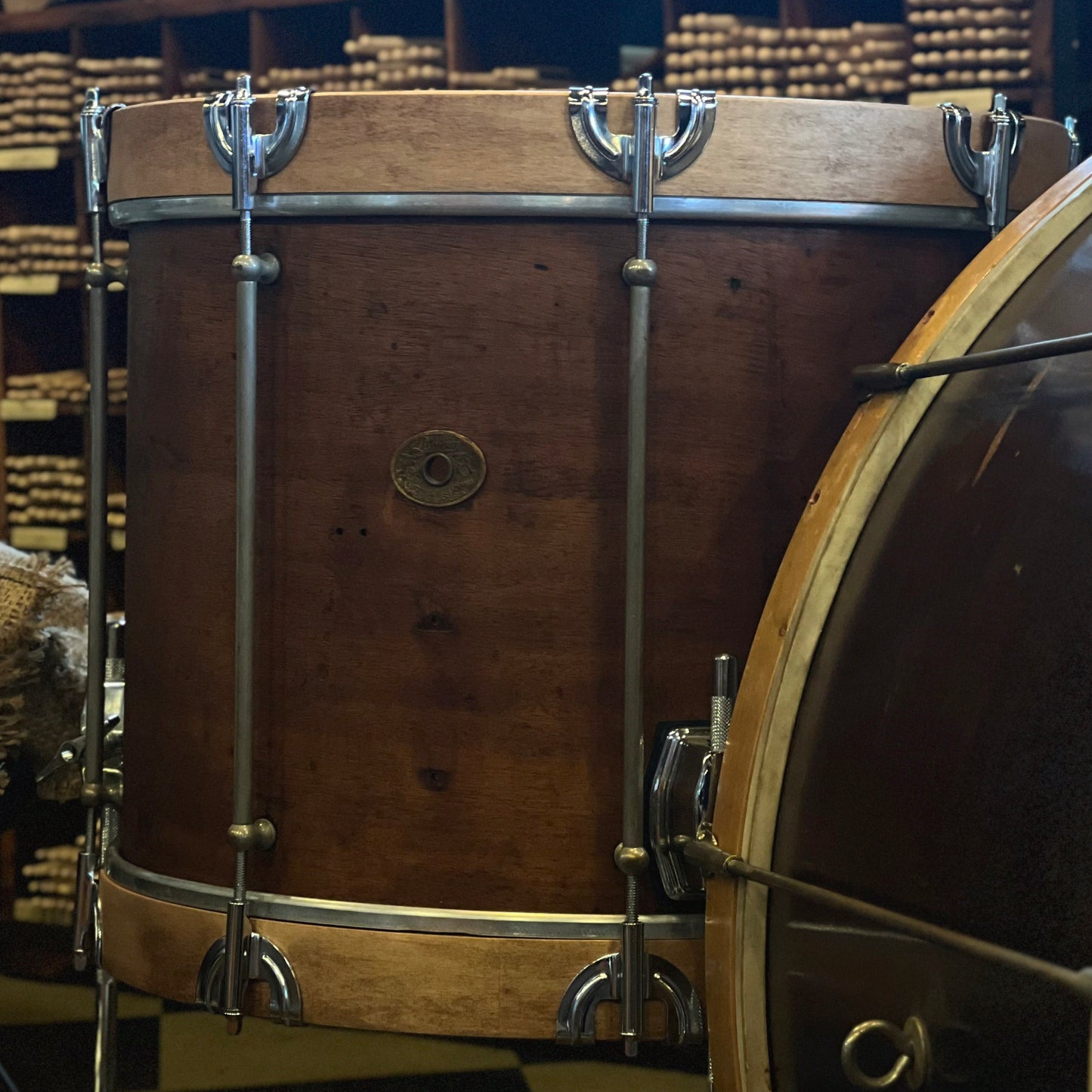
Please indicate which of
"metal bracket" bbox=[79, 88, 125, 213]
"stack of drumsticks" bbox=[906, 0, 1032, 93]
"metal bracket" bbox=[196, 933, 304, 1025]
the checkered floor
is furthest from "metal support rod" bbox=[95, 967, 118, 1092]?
"stack of drumsticks" bbox=[906, 0, 1032, 93]

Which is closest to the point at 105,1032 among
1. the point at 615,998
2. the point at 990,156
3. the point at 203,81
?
the point at 615,998

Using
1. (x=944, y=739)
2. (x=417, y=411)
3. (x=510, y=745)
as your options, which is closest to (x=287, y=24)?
(x=417, y=411)

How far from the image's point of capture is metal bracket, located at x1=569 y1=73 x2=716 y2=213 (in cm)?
86

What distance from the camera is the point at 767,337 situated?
0.90m

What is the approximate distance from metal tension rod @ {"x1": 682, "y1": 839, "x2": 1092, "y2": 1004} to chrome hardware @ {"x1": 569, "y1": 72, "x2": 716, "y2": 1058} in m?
0.08

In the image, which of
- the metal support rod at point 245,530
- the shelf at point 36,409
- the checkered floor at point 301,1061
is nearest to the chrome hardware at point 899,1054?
the metal support rod at point 245,530

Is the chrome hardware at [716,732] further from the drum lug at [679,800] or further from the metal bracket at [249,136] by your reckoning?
the metal bracket at [249,136]

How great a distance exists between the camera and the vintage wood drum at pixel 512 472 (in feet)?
2.89

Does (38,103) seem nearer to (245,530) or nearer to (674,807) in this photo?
(245,530)

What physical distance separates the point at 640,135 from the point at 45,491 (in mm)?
1870

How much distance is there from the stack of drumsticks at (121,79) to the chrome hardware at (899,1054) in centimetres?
217

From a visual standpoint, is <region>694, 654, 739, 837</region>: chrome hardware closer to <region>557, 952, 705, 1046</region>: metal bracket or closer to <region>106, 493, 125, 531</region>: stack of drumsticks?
<region>557, 952, 705, 1046</region>: metal bracket

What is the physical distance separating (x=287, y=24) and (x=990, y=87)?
49.5 inches

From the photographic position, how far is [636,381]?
2.86 feet
